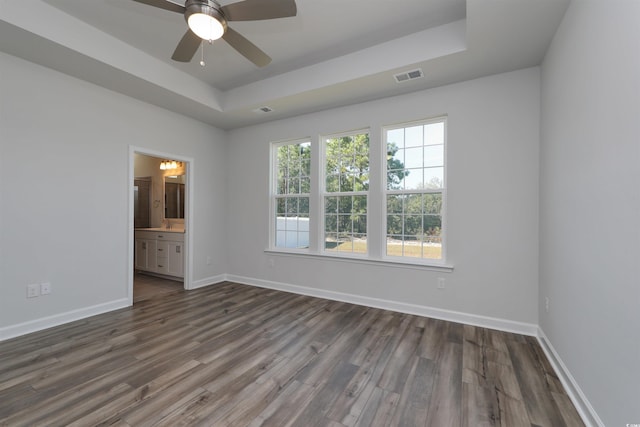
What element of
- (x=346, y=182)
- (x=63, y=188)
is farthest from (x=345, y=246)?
(x=63, y=188)

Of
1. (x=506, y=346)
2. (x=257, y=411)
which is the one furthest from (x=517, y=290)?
(x=257, y=411)

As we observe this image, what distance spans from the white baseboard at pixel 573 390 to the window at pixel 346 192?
2132mm

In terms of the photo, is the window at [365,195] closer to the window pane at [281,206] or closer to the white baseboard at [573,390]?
the window pane at [281,206]

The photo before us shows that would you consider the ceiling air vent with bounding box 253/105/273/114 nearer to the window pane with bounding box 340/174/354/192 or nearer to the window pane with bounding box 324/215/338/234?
the window pane with bounding box 340/174/354/192

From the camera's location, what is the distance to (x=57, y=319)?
3014 millimetres

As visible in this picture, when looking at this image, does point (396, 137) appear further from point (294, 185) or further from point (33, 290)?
point (33, 290)

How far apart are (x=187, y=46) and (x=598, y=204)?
10.0ft

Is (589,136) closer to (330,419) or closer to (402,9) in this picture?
(402,9)

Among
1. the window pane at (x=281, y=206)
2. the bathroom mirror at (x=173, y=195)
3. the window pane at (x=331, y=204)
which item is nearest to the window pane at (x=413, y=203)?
the window pane at (x=331, y=204)

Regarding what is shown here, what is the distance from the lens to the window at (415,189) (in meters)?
3.42

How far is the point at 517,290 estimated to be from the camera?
2914 millimetres

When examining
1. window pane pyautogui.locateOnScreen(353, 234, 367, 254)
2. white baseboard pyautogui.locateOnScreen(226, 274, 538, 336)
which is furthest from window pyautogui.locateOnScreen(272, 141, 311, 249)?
window pane pyautogui.locateOnScreen(353, 234, 367, 254)

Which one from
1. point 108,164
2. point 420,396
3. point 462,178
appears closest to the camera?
point 420,396

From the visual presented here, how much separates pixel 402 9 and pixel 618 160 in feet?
6.76
